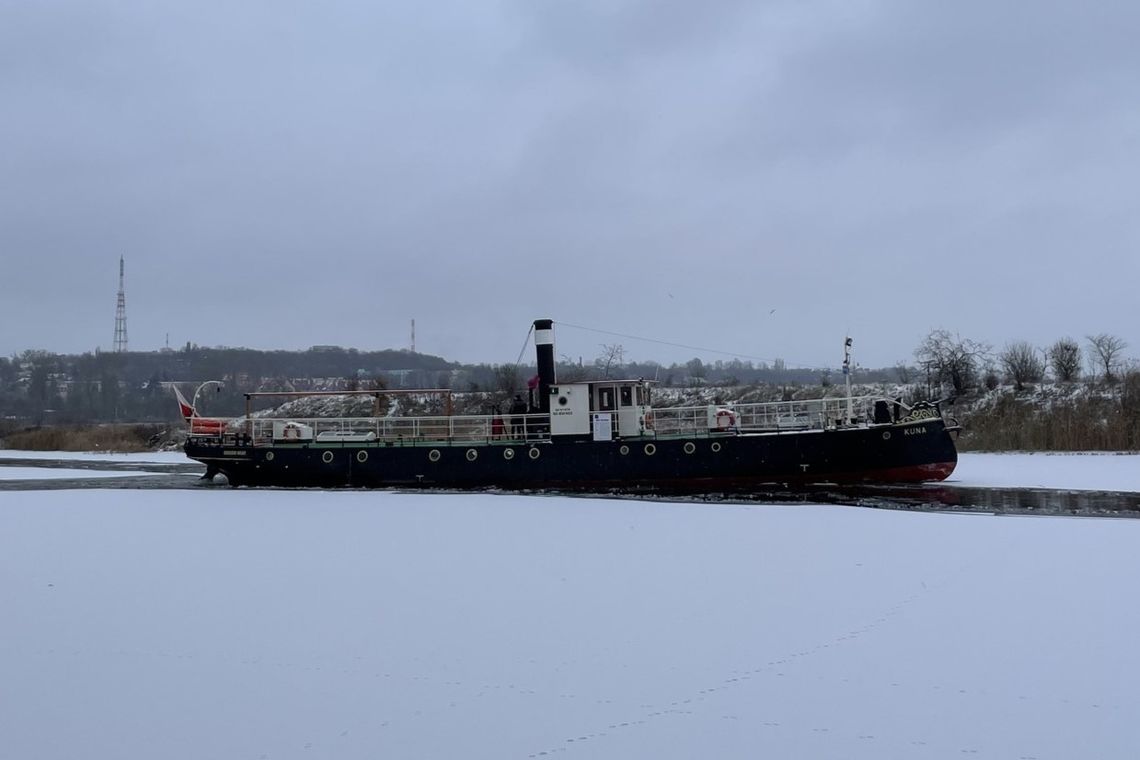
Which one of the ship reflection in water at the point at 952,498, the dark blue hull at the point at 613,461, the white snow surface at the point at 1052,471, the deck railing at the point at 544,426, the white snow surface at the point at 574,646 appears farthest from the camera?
the deck railing at the point at 544,426

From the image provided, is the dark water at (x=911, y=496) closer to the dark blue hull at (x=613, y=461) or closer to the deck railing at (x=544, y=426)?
the dark blue hull at (x=613, y=461)

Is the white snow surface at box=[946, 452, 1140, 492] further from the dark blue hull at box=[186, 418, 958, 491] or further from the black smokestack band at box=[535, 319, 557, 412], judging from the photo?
the black smokestack band at box=[535, 319, 557, 412]

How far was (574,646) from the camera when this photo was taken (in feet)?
25.1

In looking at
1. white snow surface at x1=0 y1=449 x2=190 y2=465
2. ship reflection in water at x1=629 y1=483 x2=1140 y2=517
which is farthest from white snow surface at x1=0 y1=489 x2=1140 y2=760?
white snow surface at x1=0 y1=449 x2=190 y2=465

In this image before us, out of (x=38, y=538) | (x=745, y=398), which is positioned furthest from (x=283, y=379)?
(x=38, y=538)

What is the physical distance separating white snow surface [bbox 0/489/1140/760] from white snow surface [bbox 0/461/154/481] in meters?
21.2

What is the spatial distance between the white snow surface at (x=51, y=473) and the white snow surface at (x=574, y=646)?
21193 millimetres

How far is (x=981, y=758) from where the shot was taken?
5426mm

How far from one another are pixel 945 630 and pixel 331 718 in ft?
17.4

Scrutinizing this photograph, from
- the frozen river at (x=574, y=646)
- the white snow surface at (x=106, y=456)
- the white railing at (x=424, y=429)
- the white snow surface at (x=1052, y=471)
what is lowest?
the frozen river at (x=574, y=646)

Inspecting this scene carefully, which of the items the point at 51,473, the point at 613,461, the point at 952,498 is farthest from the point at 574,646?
the point at 51,473

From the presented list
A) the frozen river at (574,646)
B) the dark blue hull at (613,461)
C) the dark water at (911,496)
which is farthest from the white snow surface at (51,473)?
the frozen river at (574,646)

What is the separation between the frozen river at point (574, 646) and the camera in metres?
5.82

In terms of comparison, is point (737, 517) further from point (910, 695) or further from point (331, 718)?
point (331, 718)
